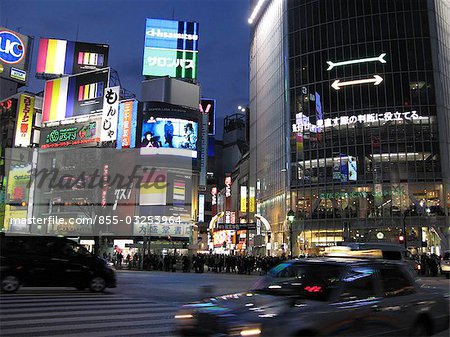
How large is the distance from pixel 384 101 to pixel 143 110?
32385 millimetres

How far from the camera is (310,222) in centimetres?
5741

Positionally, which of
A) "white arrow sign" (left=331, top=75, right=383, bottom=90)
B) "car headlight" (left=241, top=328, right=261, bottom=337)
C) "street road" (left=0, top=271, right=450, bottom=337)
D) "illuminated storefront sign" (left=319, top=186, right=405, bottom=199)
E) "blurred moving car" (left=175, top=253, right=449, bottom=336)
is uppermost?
"white arrow sign" (left=331, top=75, right=383, bottom=90)

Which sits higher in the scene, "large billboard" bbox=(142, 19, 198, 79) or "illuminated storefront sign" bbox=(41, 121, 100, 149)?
"large billboard" bbox=(142, 19, 198, 79)

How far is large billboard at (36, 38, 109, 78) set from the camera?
63.9 metres

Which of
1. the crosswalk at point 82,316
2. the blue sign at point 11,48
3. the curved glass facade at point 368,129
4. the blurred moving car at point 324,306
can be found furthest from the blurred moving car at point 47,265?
the blue sign at point 11,48

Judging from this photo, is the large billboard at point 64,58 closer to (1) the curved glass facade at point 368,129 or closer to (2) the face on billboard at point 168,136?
(2) the face on billboard at point 168,136

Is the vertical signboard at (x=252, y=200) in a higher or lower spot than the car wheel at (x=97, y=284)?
higher

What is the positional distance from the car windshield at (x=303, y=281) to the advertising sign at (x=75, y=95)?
5040 cm

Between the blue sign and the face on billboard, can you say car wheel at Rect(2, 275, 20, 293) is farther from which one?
the blue sign

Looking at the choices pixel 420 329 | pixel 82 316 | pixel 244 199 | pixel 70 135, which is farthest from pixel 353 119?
pixel 420 329

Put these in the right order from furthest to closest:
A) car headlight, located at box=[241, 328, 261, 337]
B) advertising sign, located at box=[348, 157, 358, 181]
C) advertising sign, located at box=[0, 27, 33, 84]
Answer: advertising sign, located at box=[0, 27, 33, 84] → advertising sign, located at box=[348, 157, 358, 181] → car headlight, located at box=[241, 328, 261, 337]

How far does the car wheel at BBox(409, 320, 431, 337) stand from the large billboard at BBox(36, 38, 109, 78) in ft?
211

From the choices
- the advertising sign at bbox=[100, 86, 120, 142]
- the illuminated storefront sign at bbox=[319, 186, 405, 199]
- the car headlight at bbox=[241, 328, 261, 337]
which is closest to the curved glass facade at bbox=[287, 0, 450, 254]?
the illuminated storefront sign at bbox=[319, 186, 405, 199]

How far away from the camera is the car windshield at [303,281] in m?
6.61
